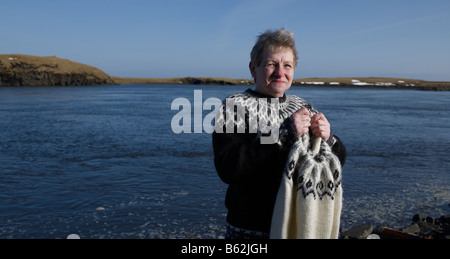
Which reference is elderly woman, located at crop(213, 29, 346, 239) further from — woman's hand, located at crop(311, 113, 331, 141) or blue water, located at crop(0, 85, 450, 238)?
blue water, located at crop(0, 85, 450, 238)

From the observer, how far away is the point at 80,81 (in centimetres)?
10488

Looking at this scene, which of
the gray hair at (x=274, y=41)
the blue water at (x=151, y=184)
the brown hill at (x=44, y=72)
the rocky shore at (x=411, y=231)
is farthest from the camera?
the brown hill at (x=44, y=72)

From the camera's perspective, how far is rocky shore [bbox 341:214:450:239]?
625cm

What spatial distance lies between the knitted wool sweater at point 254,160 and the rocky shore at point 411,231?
4312 mm

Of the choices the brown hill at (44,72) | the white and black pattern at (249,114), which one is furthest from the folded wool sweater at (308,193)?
the brown hill at (44,72)

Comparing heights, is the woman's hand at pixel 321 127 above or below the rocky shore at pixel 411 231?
above

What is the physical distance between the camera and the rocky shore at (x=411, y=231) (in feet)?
20.5

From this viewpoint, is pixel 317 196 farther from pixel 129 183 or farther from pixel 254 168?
pixel 129 183

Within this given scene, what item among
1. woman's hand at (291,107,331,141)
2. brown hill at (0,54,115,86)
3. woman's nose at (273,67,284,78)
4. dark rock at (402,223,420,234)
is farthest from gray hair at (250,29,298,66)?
brown hill at (0,54,115,86)

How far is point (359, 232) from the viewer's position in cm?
644

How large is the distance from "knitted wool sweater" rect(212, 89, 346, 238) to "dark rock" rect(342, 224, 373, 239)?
4.47 meters

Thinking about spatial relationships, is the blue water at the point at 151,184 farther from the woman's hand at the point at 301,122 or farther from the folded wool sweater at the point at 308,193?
the woman's hand at the point at 301,122

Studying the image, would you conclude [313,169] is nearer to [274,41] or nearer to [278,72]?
[278,72]
